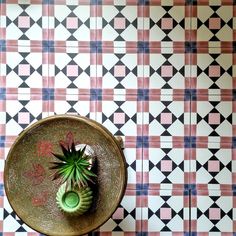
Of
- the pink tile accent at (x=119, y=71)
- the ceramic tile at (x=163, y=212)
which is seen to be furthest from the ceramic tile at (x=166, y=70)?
the ceramic tile at (x=163, y=212)

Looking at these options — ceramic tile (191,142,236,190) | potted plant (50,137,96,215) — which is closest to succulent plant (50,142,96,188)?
potted plant (50,137,96,215)

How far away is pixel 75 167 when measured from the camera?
201 centimetres

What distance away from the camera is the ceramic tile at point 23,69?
2.53 meters

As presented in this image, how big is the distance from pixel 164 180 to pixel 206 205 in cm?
29

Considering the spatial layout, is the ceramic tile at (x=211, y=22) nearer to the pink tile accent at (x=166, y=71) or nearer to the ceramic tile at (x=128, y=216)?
the pink tile accent at (x=166, y=71)

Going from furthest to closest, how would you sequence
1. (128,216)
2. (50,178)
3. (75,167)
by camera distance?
(128,216), (50,178), (75,167)

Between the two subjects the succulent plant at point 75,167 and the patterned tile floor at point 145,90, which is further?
the patterned tile floor at point 145,90

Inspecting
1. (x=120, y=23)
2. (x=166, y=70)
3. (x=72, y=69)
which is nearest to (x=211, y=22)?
Result: (x=166, y=70)

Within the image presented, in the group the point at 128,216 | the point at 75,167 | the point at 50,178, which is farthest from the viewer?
the point at 128,216

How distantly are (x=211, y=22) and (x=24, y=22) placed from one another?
3.69 feet

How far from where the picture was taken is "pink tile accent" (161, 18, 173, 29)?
254 cm

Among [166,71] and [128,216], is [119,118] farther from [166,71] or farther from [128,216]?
[128,216]

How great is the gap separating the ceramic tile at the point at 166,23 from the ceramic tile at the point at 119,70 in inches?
5.6

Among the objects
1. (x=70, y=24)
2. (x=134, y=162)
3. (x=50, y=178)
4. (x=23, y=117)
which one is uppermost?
(x=70, y=24)
